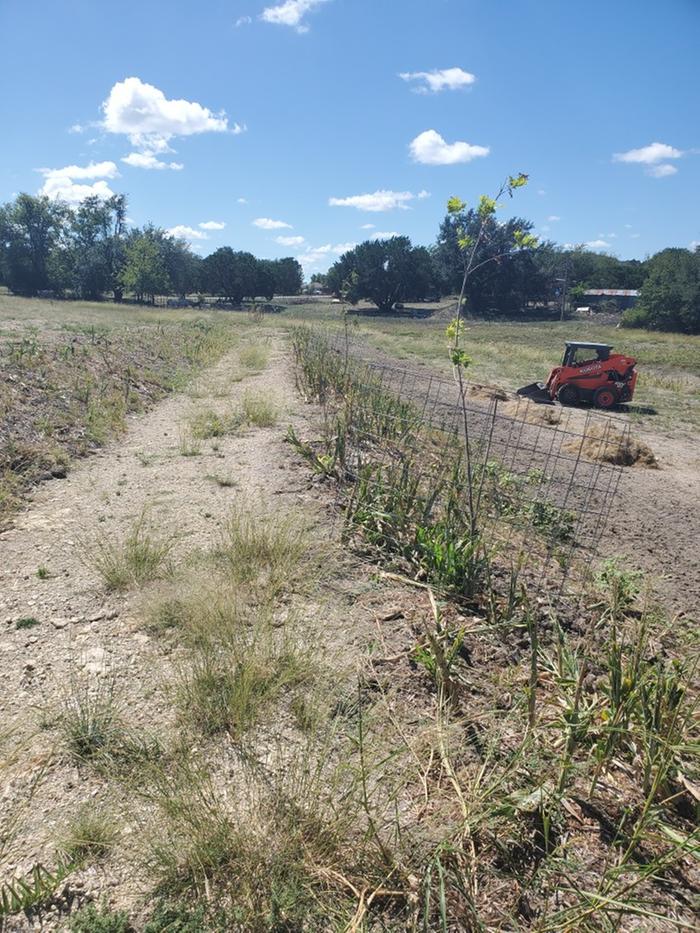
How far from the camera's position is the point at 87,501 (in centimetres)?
559

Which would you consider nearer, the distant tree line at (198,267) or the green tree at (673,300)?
the green tree at (673,300)

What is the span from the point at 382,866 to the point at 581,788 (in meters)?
0.92

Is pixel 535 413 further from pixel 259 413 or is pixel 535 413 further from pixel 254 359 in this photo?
pixel 254 359

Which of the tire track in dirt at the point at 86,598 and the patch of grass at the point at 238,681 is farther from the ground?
the patch of grass at the point at 238,681

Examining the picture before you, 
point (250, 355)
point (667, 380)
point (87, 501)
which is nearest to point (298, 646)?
point (87, 501)

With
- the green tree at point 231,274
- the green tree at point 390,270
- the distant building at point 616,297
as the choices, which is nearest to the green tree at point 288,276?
the green tree at point 231,274

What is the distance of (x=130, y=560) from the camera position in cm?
406

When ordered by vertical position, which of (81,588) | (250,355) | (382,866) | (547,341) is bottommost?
(547,341)

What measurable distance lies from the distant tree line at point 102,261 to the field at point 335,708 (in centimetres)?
5650

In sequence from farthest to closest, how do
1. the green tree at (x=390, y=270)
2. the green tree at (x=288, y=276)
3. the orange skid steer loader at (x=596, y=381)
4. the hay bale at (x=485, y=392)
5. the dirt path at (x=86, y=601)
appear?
the green tree at (x=288, y=276) < the green tree at (x=390, y=270) < the hay bale at (x=485, y=392) < the orange skid steer loader at (x=596, y=381) < the dirt path at (x=86, y=601)

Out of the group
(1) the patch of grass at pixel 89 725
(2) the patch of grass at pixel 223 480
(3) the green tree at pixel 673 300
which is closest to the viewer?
(1) the patch of grass at pixel 89 725

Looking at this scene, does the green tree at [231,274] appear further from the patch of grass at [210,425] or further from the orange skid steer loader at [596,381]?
the patch of grass at [210,425]

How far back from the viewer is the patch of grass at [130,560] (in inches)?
154

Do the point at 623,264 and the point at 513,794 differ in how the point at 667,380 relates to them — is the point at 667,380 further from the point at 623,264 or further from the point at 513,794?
the point at 623,264
